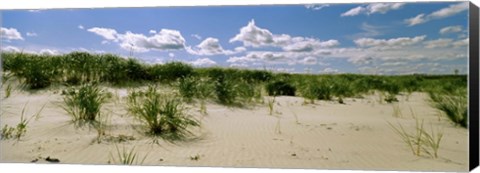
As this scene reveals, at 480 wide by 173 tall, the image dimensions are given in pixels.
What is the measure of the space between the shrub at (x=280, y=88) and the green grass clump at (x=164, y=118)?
65 centimetres

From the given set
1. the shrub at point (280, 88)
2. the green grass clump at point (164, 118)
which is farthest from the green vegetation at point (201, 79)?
the green grass clump at point (164, 118)

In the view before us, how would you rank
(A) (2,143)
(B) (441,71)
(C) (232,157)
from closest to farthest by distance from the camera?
Answer: (B) (441,71)
(C) (232,157)
(A) (2,143)

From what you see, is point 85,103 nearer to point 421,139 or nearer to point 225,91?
point 225,91

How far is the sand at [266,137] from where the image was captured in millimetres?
4781

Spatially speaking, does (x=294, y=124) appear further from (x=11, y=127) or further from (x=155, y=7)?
(x=11, y=127)

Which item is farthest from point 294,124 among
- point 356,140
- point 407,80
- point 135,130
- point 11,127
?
point 11,127

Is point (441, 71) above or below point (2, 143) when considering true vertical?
above

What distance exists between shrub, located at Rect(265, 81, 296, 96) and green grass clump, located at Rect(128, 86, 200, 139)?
0.65m

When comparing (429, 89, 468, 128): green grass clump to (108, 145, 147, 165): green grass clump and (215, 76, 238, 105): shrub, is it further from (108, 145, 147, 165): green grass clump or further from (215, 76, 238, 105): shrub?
(108, 145, 147, 165): green grass clump

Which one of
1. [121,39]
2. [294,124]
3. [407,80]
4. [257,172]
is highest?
[121,39]

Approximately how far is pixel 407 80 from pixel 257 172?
1282 mm

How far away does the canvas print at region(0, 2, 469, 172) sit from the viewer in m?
4.75

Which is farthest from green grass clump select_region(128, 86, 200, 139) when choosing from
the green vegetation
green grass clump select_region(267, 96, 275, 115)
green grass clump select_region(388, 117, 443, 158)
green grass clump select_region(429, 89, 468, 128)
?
green grass clump select_region(429, 89, 468, 128)

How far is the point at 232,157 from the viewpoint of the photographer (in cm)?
502
